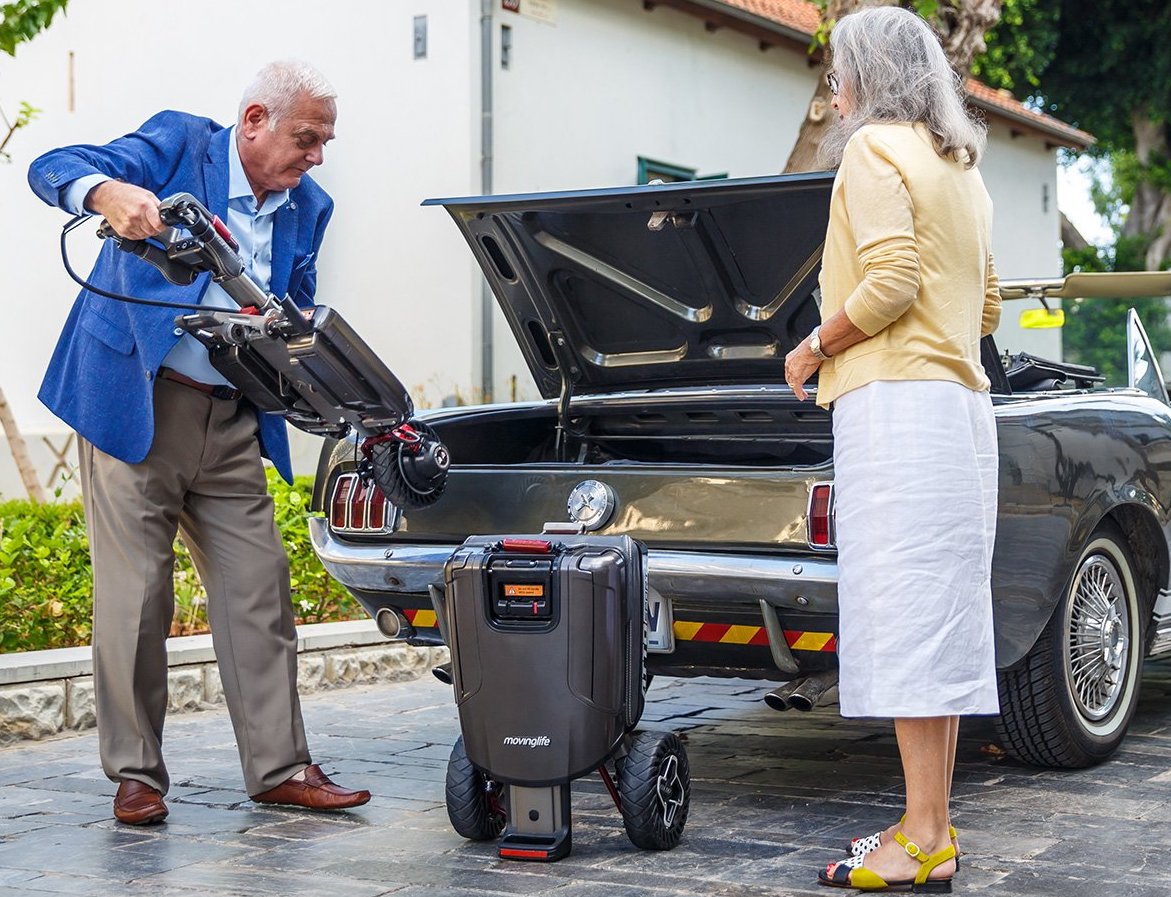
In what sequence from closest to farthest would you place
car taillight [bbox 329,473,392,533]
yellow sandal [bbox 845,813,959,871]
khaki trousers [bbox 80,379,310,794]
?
yellow sandal [bbox 845,813,959,871] < khaki trousers [bbox 80,379,310,794] < car taillight [bbox 329,473,392,533]

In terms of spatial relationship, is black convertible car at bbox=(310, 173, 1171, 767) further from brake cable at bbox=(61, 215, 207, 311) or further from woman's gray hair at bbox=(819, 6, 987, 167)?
Answer: brake cable at bbox=(61, 215, 207, 311)

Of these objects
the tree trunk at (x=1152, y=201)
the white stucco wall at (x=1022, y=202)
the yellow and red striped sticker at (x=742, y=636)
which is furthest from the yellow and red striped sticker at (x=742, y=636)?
the tree trunk at (x=1152, y=201)

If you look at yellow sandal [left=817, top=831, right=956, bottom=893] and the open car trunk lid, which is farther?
the open car trunk lid

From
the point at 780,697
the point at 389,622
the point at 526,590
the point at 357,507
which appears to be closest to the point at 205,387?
the point at 357,507

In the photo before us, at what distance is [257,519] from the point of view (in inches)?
185

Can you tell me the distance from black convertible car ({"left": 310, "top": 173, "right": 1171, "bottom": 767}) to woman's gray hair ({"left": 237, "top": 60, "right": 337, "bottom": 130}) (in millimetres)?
541

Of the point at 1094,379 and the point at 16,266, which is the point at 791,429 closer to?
the point at 1094,379

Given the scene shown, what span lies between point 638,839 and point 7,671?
2.82 metres

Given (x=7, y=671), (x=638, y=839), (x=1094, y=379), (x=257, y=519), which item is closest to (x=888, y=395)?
(x=638, y=839)

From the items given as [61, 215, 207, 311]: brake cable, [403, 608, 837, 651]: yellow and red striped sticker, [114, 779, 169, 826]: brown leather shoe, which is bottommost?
[114, 779, 169, 826]: brown leather shoe

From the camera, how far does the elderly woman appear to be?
3.61 m

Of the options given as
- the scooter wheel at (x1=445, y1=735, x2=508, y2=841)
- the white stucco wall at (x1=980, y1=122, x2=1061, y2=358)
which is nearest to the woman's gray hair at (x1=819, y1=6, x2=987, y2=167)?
the scooter wheel at (x1=445, y1=735, x2=508, y2=841)

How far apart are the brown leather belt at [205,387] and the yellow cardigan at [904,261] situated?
5.68 ft

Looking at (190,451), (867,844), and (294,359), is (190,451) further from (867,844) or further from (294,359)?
(867,844)
